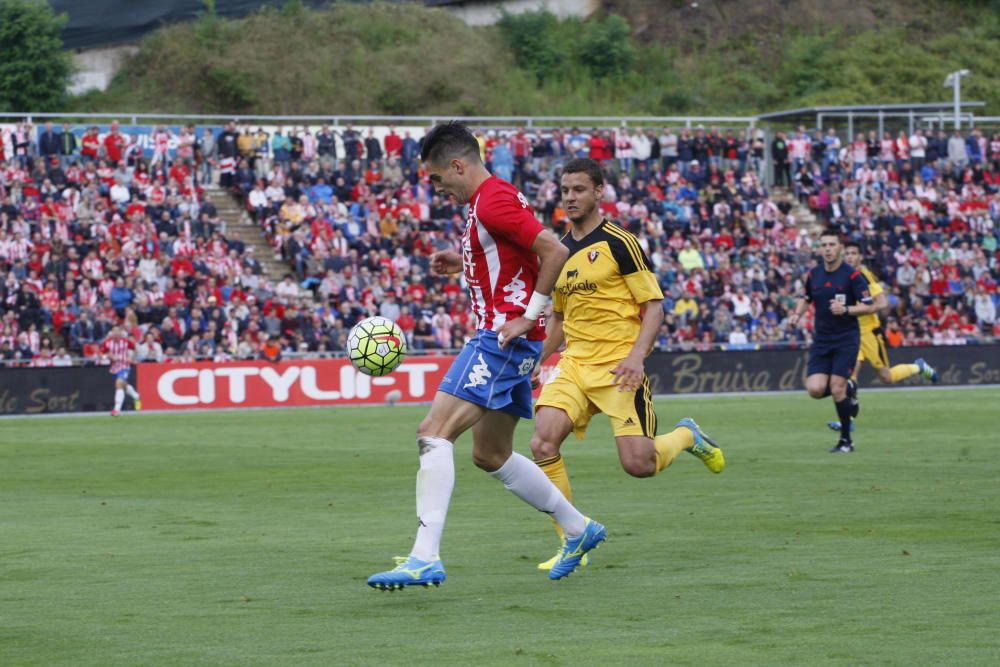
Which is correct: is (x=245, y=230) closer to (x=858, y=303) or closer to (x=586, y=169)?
(x=858, y=303)

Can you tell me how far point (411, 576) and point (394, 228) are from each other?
30.1 metres

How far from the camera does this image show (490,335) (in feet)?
26.6

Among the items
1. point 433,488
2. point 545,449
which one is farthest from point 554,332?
point 433,488

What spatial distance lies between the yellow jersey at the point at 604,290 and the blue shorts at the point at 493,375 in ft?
5.12

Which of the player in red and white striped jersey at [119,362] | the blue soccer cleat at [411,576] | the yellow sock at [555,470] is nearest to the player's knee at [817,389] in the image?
the yellow sock at [555,470]

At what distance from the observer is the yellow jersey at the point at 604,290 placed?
9617 mm

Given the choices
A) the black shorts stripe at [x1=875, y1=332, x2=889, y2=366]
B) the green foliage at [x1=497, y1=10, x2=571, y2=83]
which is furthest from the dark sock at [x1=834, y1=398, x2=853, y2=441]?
the green foliage at [x1=497, y1=10, x2=571, y2=83]

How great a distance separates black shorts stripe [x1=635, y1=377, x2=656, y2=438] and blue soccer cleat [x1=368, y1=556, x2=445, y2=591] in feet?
7.75

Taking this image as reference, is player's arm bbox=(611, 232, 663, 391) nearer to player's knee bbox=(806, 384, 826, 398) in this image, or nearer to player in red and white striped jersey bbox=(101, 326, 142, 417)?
player's knee bbox=(806, 384, 826, 398)

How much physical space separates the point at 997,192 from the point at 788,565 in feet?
123

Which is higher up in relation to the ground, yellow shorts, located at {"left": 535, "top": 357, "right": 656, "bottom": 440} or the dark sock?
yellow shorts, located at {"left": 535, "top": 357, "right": 656, "bottom": 440}

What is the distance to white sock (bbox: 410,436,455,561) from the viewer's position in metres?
7.69

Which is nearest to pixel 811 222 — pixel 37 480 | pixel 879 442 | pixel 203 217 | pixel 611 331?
pixel 203 217

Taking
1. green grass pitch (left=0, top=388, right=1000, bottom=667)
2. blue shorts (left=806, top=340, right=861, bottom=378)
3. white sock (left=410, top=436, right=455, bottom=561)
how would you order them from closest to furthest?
green grass pitch (left=0, top=388, right=1000, bottom=667) → white sock (left=410, top=436, right=455, bottom=561) → blue shorts (left=806, top=340, right=861, bottom=378)
